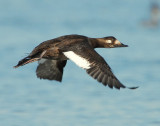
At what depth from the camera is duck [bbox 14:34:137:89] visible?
5.90 metres

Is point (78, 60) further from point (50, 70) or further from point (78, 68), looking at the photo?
point (78, 68)

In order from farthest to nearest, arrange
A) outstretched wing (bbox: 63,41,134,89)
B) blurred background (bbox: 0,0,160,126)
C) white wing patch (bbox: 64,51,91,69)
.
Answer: blurred background (bbox: 0,0,160,126) < white wing patch (bbox: 64,51,91,69) < outstretched wing (bbox: 63,41,134,89)

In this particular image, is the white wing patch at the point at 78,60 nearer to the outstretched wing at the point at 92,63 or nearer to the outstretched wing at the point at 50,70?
the outstretched wing at the point at 92,63

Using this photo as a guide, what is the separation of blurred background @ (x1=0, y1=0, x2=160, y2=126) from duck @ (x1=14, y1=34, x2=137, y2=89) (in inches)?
24.2

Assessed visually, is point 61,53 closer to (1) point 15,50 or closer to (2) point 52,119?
(2) point 52,119

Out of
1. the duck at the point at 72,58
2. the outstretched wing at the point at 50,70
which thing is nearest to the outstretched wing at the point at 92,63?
the duck at the point at 72,58

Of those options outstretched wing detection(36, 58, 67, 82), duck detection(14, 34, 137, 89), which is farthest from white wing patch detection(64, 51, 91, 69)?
outstretched wing detection(36, 58, 67, 82)

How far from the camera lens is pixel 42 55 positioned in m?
6.32

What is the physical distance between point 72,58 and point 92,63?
0.88ft

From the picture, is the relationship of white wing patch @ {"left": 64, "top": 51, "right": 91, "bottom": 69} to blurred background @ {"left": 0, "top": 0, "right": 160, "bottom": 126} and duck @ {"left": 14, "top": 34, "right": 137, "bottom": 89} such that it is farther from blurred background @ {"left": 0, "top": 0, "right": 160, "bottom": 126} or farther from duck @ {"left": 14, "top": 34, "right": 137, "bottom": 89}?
blurred background @ {"left": 0, "top": 0, "right": 160, "bottom": 126}

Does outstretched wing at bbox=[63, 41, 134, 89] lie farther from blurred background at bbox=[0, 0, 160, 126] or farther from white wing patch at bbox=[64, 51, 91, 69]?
blurred background at bbox=[0, 0, 160, 126]

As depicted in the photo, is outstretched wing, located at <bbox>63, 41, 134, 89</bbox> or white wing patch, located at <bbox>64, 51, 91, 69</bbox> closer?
outstretched wing, located at <bbox>63, 41, 134, 89</bbox>

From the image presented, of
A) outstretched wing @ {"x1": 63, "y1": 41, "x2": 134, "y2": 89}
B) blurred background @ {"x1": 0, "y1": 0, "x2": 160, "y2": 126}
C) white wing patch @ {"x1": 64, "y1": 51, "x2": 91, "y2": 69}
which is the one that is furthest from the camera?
blurred background @ {"x1": 0, "y1": 0, "x2": 160, "y2": 126}

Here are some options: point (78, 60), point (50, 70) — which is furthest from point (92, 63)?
point (50, 70)
